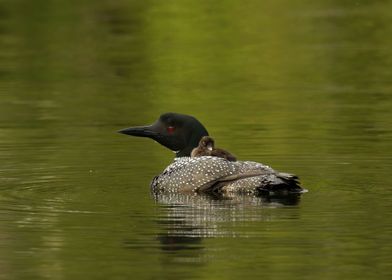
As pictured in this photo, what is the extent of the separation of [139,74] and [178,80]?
897 millimetres

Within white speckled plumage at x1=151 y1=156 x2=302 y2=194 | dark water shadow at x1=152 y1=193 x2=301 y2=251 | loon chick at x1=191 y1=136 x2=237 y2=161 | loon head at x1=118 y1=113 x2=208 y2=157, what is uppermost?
loon head at x1=118 y1=113 x2=208 y2=157

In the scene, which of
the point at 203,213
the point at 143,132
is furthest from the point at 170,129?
the point at 203,213

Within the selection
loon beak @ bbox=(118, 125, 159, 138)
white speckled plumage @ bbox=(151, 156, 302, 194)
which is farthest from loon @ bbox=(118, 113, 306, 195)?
loon beak @ bbox=(118, 125, 159, 138)

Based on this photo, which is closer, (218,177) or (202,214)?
(202,214)

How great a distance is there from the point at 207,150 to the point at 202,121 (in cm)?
380

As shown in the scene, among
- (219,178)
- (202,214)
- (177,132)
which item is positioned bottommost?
(202,214)

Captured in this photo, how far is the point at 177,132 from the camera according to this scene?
1296cm

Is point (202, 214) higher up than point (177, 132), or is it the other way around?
point (177, 132)

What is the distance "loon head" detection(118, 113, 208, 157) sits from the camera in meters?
12.9

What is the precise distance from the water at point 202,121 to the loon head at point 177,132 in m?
0.28

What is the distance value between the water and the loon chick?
462 millimetres

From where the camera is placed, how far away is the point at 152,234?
33.4 feet

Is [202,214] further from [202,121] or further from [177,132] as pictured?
[202,121]

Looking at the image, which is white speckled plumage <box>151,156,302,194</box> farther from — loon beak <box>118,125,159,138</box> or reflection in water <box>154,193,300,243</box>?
loon beak <box>118,125,159,138</box>
